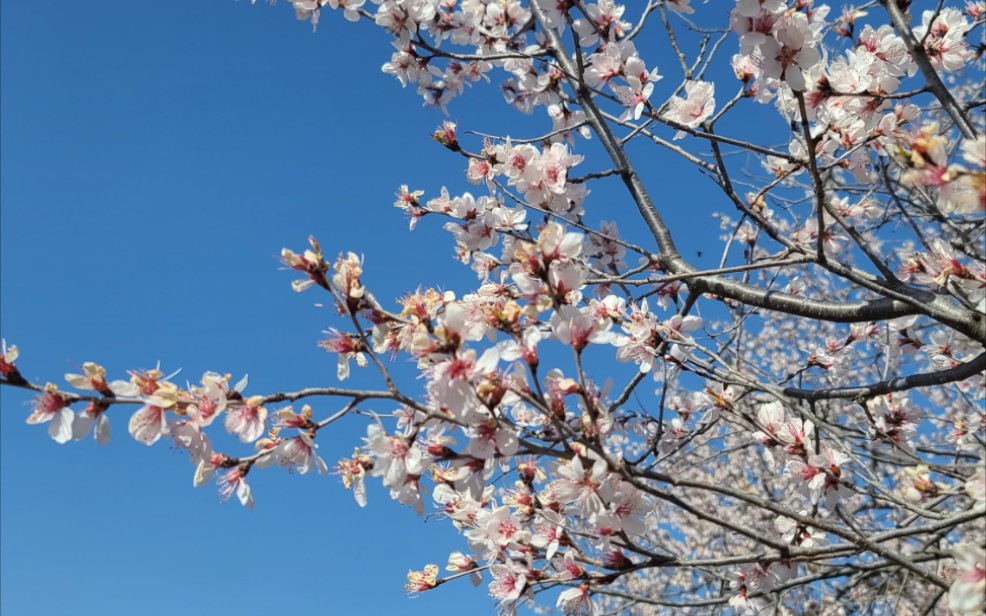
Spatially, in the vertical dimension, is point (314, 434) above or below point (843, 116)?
below

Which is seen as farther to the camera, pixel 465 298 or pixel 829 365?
pixel 829 365

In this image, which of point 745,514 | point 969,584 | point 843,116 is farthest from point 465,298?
point 745,514

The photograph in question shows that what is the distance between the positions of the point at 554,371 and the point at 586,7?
1.89 metres

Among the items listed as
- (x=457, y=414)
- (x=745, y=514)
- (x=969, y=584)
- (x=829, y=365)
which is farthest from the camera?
(x=745, y=514)

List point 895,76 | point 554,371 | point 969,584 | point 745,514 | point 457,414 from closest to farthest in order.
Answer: point 969,584, point 457,414, point 554,371, point 895,76, point 745,514

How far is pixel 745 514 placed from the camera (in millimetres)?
8680

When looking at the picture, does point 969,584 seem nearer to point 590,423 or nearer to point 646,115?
point 590,423

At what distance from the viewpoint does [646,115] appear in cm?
286

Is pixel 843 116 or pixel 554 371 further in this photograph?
pixel 843 116

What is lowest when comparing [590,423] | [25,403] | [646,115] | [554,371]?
[590,423]

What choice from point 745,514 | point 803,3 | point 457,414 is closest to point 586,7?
point 803,3

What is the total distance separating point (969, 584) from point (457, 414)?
1.12m

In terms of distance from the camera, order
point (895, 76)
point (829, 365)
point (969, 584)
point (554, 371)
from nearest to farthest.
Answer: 1. point (969, 584)
2. point (554, 371)
3. point (895, 76)
4. point (829, 365)

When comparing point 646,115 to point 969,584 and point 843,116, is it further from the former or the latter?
point 969,584
